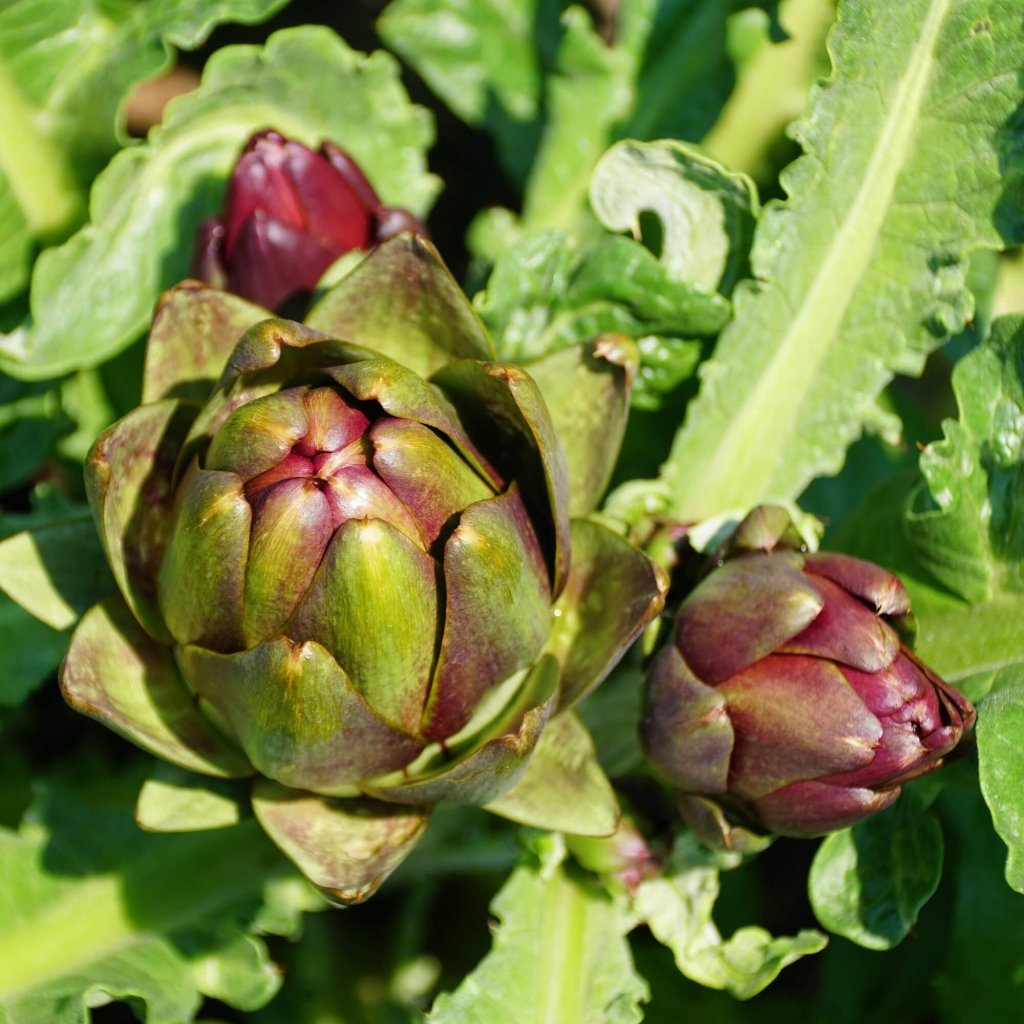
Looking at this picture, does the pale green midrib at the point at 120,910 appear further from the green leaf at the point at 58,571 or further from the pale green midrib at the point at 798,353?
the pale green midrib at the point at 798,353

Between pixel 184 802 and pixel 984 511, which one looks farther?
pixel 984 511

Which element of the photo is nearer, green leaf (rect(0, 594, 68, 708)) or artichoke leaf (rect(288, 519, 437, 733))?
artichoke leaf (rect(288, 519, 437, 733))

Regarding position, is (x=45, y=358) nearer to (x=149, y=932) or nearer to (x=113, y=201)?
(x=113, y=201)

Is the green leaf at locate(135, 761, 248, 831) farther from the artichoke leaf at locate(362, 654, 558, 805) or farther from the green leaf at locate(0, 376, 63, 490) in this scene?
the green leaf at locate(0, 376, 63, 490)

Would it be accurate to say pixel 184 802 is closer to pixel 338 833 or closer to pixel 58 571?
pixel 338 833

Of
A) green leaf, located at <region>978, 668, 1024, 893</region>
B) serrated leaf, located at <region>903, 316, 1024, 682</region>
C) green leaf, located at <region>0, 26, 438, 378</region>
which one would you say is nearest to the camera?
green leaf, located at <region>978, 668, 1024, 893</region>

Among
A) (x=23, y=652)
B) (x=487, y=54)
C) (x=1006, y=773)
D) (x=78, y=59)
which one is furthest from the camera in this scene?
(x=487, y=54)

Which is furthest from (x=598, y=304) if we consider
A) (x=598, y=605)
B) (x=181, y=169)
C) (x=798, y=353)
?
Answer: (x=181, y=169)

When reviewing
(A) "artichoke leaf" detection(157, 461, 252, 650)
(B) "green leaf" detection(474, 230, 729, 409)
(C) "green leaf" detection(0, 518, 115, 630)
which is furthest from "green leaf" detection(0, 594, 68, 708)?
(B) "green leaf" detection(474, 230, 729, 409)
